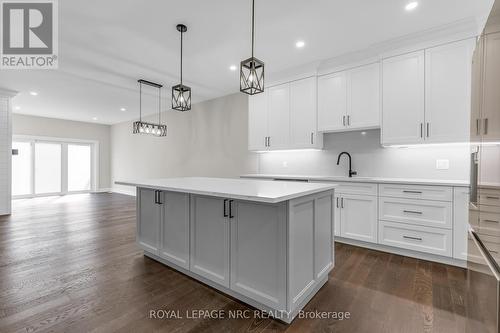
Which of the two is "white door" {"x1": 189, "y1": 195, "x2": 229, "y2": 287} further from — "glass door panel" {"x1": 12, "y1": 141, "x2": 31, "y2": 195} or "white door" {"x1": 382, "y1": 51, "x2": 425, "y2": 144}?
"glass door panel" {"x1": 12, "y1": 141, "x2": 31, "y2": 195}

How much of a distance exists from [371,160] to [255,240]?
2.66m

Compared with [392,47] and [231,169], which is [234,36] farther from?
[231,169]

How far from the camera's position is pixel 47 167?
25.5 ft

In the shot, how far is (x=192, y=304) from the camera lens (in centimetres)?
189

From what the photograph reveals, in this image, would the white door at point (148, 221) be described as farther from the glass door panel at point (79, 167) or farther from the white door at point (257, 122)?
the glass door panel at point (79, 167)

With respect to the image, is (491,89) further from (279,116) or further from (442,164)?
(279,116)

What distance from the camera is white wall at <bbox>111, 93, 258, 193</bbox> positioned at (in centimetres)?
520

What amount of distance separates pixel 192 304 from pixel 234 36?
2993 mm

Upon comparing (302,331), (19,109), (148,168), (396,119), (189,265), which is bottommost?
(302,331)

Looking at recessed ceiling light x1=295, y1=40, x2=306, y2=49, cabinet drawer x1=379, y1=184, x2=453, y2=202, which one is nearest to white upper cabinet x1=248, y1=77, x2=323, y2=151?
recessed ceiling light x1=295, y1=40, x2=306, y2=49

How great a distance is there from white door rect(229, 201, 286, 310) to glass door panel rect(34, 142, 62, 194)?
8.82 meters

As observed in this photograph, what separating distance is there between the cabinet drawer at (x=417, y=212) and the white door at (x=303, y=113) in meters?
1.44

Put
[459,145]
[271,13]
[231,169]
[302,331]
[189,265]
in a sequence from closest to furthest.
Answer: [302,331] → [189,265] → [271,13] → [459,145] → [231,169]

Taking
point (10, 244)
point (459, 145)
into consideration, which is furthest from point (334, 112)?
point (10, 244)
